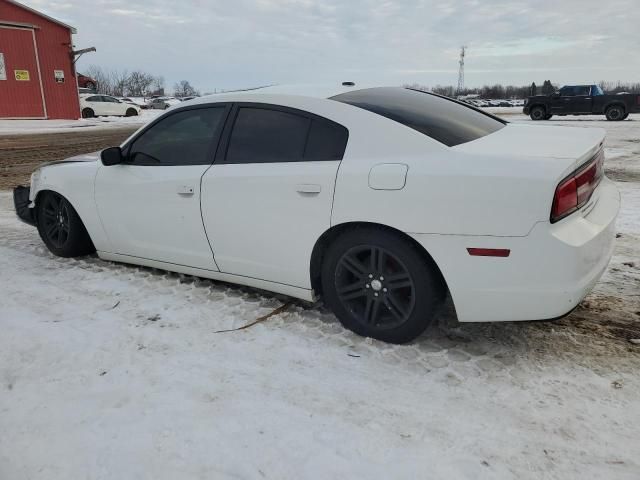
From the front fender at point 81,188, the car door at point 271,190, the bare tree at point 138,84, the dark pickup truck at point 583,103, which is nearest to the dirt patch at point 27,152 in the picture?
the front fender at point 81,188

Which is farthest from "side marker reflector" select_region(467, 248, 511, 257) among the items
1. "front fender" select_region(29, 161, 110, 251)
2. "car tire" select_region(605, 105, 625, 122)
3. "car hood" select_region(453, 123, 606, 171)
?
"car tire" select_region(605, 105, 625, 122)

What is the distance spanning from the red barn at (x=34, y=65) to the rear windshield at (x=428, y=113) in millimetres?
27916

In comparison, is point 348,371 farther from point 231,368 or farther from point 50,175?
point 50,175

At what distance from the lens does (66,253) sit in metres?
4.56

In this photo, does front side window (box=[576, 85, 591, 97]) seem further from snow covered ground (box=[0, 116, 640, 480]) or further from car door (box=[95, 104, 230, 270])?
car door (box=[95, 104, 230, 270])

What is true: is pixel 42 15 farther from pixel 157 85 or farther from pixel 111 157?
pixel 157 85

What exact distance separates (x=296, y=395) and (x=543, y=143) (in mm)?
1926

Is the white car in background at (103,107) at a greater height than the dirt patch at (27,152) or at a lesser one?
greater

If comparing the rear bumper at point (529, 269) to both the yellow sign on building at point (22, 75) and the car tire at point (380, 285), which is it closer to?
the car tire at point (380, 285)

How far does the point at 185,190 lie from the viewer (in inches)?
139

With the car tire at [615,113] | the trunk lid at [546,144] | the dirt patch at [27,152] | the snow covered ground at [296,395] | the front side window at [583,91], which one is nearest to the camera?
the snow covered ground at [296,395]

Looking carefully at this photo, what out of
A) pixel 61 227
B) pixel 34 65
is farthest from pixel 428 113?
pixel 34 65

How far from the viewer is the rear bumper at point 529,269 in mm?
2430

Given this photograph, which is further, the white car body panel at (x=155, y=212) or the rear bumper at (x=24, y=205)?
the rear bumper at (x=24, y=205)
